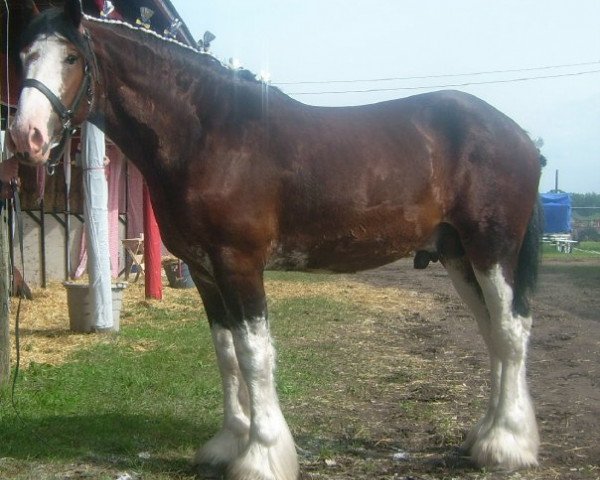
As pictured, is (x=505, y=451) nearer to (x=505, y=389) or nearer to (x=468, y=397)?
(x=505, y=389)

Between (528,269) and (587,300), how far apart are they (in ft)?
24.7

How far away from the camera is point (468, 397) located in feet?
17.0

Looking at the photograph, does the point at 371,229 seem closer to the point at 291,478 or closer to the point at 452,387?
the point at 291,478

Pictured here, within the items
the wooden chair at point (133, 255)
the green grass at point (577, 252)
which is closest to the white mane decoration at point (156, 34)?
the wooden chair at point (133, 255)

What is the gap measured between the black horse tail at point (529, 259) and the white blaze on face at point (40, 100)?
2.63 metres

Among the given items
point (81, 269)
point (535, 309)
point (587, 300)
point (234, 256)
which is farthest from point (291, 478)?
point (81, 269)

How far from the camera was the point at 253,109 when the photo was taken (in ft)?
12.0

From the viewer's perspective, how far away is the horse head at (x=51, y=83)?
10.1 ft

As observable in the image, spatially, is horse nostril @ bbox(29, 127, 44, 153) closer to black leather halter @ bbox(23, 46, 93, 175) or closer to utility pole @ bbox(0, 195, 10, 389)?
black leather halter @ bbox(23, 46, 93, 175)

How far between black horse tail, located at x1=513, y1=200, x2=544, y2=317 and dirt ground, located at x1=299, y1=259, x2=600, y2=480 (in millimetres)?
900

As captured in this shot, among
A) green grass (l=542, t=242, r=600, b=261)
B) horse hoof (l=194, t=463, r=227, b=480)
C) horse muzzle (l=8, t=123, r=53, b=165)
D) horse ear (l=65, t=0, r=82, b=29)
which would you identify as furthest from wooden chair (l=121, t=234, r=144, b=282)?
green grass (l=542, t=242, r=600, b=261)

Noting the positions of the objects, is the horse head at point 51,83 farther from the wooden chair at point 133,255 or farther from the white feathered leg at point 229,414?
the wooden chair at point 133,255

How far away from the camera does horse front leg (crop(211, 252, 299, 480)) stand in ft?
11.3

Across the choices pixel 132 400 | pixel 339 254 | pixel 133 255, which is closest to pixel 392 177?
pixel 339 254
